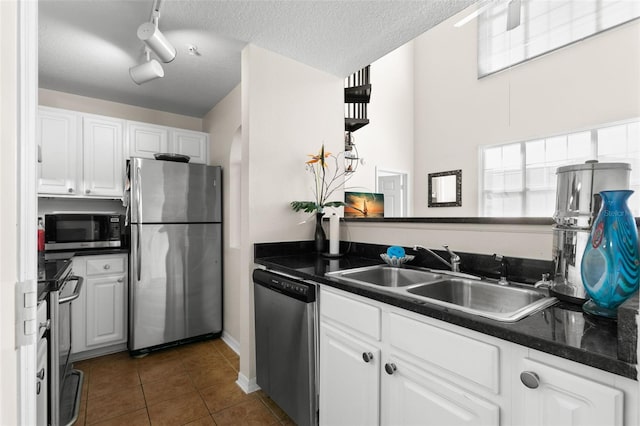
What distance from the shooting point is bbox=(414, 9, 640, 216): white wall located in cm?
358

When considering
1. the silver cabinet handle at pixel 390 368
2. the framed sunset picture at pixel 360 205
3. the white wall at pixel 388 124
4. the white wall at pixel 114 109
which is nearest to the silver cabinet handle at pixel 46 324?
the silver cabinet handle at pixel 390 368

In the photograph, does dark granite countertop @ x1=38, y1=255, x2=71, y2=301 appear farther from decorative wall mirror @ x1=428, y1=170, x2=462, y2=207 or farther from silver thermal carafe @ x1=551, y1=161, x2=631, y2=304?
decorative wall mirror @ x1=428, y1=170, x2=462, y2=207

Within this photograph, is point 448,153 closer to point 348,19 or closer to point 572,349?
point 348,19

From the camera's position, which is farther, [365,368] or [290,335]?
[290,335]

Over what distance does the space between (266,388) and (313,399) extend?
47 cm

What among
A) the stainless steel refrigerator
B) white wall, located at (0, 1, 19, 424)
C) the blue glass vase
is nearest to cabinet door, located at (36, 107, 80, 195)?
the stainless steel refrigerator

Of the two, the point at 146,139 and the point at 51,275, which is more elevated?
the point at 146,139

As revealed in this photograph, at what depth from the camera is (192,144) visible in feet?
10.9

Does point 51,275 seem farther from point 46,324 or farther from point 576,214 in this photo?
point 576,214

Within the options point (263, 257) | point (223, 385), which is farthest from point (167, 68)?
point (223, 385)

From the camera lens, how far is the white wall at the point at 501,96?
11.7ft

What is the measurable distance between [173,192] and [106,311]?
3.90 ft

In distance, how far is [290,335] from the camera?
1712 millimetres

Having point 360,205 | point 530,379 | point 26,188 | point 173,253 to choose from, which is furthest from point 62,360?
point 530,379
